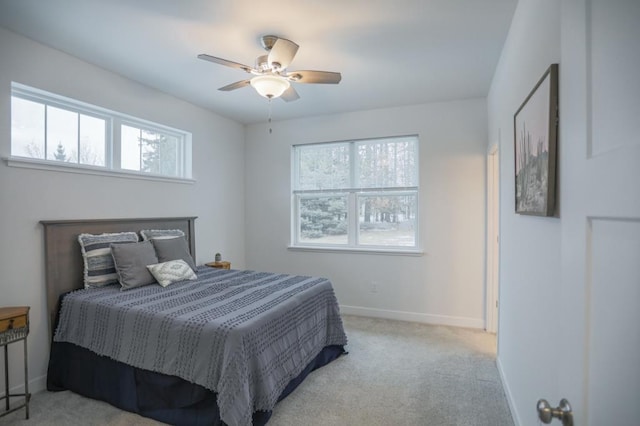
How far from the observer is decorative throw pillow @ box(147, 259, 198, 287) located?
2867 mm

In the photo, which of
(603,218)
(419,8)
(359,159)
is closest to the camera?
(603,218)

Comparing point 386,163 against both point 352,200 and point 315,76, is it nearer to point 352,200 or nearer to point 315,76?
point 352,200

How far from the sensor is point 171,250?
127 inches

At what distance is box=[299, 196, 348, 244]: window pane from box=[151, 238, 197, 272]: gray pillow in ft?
5.65

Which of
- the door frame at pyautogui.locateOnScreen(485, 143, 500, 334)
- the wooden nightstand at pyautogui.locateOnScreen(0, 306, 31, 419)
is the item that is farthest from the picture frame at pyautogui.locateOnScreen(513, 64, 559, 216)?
the wooden nightstand at pyautogui.locateOnScreen(0, 306, 31, 419)

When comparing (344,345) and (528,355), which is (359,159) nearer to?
(344,345)

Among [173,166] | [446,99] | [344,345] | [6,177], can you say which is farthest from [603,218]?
[173,166]

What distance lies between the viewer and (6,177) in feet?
7.74

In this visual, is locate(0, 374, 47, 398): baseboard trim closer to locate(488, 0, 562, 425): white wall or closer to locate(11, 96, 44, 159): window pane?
locate(11, 96, 44, 159): window pane

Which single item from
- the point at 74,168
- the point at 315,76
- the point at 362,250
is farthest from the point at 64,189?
the point at 362,250

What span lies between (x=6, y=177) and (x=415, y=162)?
379 cm

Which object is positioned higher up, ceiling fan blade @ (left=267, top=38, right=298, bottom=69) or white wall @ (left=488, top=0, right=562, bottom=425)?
ceiling fan blade @ (left=267, top=38, right=298, bottom=69)

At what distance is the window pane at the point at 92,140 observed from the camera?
296 cm

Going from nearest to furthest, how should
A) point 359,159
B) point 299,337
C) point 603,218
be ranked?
point 603,218
point 299,337
point 359,159
